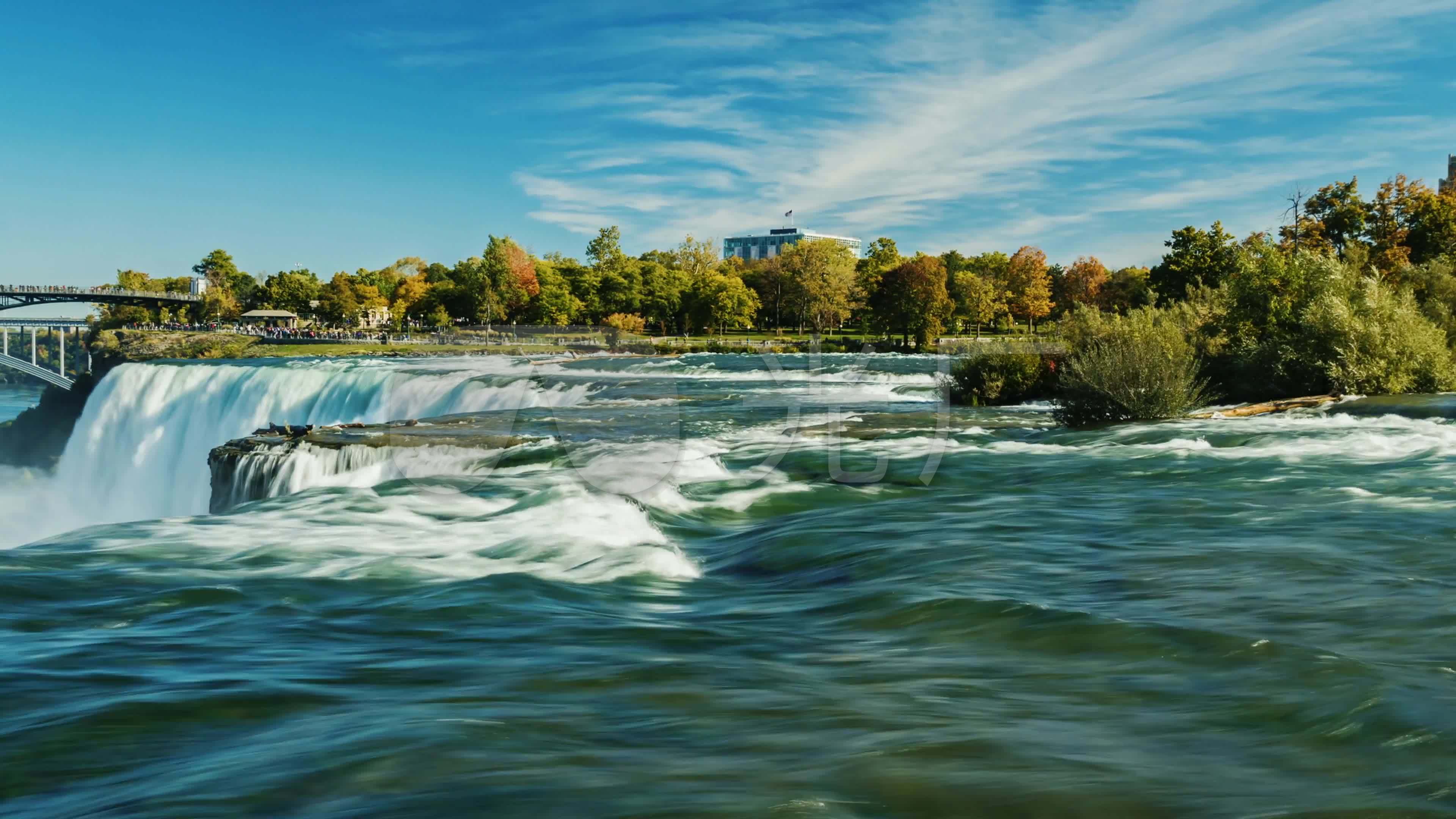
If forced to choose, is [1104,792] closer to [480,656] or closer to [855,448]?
[480,656]

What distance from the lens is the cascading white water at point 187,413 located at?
3009cm

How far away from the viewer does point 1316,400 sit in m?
24.8

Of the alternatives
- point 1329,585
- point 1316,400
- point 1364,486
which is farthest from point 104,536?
point 1316,400

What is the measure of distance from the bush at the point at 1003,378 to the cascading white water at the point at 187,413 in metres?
11.8

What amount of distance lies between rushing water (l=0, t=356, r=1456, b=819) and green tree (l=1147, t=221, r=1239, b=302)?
1863 inches

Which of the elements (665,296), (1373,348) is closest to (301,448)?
(1373,348)

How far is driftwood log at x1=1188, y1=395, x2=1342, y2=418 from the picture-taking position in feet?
77.3

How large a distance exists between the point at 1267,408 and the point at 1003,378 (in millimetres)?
8137

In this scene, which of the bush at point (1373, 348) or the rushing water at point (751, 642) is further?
the bush at point (1373, 348)

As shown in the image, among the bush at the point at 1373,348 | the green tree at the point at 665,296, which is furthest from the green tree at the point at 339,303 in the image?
the bush at the point at 1373,348

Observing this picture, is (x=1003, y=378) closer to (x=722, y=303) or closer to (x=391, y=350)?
(x=391, y=350)

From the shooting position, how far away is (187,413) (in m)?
33.4

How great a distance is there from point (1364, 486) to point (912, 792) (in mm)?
12339

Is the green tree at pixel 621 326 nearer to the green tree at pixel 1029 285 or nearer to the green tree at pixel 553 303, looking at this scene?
the green tree at pixel 553 303
